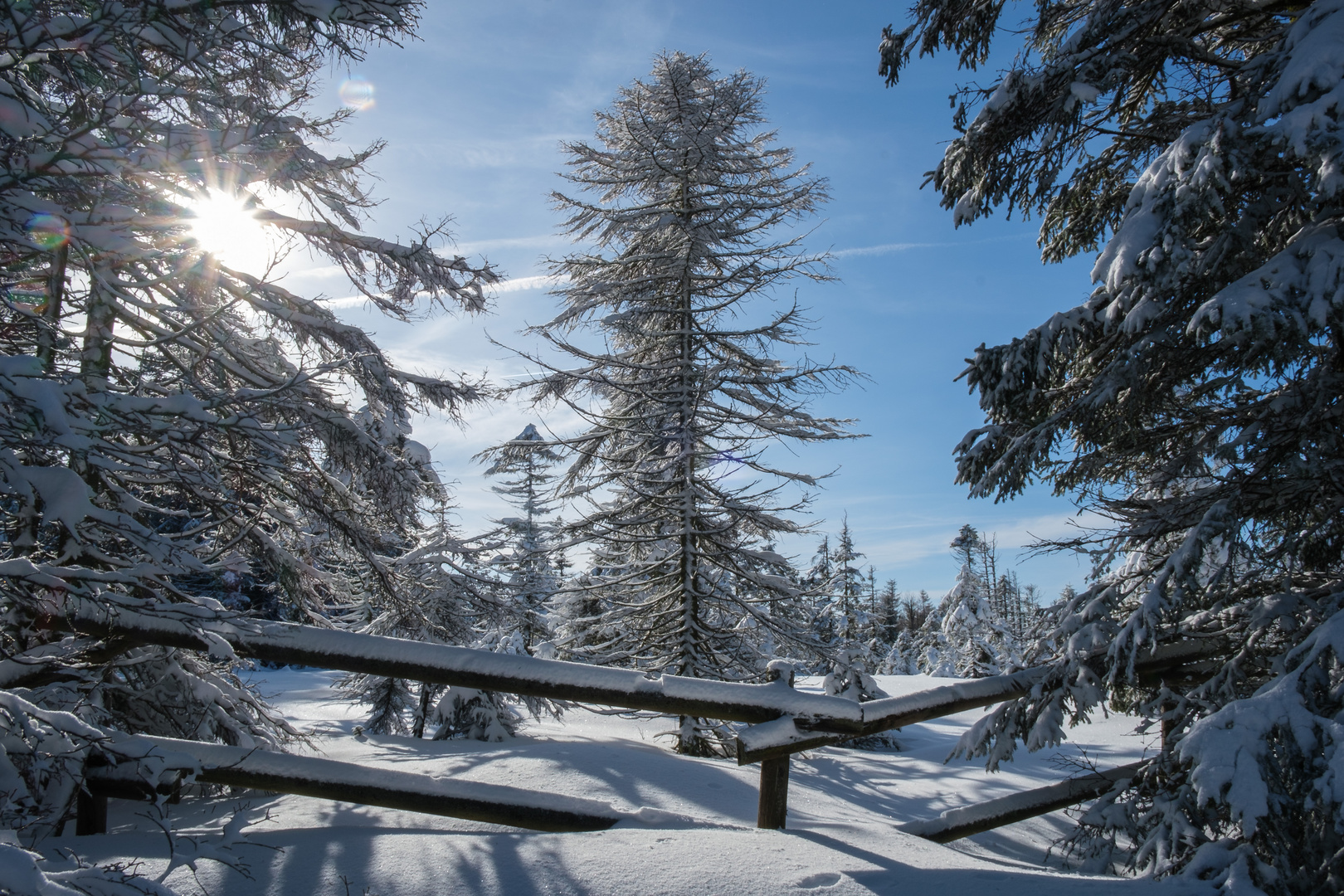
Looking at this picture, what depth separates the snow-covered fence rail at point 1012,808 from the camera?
474 centimetres

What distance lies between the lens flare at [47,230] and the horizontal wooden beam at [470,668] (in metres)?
1.89

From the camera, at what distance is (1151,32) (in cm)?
544

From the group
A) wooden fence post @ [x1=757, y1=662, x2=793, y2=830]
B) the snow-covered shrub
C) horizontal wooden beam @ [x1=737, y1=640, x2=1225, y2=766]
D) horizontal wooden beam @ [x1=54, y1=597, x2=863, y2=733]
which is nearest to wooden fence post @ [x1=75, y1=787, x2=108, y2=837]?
horizontal wooden beam @ [x1=54, y1=597, x2=863, y2=733]

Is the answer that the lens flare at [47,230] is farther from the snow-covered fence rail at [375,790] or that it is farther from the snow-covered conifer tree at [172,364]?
the snow-covered fence rail at [375,790]

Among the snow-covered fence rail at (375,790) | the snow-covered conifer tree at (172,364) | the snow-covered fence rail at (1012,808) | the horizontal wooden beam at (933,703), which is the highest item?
the snow-covered conifer tree at (172,364)

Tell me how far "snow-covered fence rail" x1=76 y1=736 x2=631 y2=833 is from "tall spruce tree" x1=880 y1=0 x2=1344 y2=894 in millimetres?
3072

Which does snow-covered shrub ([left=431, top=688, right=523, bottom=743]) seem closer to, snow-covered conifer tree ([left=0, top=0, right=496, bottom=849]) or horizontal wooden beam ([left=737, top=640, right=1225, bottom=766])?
snow-covered conifer tree ([left=0, top=0, right=496, bottom=849])

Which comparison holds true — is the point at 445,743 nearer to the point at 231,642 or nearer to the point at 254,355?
the point at 254,355

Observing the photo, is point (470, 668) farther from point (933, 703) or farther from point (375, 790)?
point (933, 703)

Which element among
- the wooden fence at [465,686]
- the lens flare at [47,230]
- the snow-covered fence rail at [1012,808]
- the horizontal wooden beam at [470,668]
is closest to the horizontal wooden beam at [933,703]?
the wooden fence at [465,686]

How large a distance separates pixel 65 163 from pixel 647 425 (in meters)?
8.43

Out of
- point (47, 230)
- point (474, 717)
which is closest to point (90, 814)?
point (47, 230)

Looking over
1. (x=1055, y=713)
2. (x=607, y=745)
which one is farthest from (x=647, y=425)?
(x=1055, y=713)

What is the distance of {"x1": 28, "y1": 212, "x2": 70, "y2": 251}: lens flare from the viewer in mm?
3328
